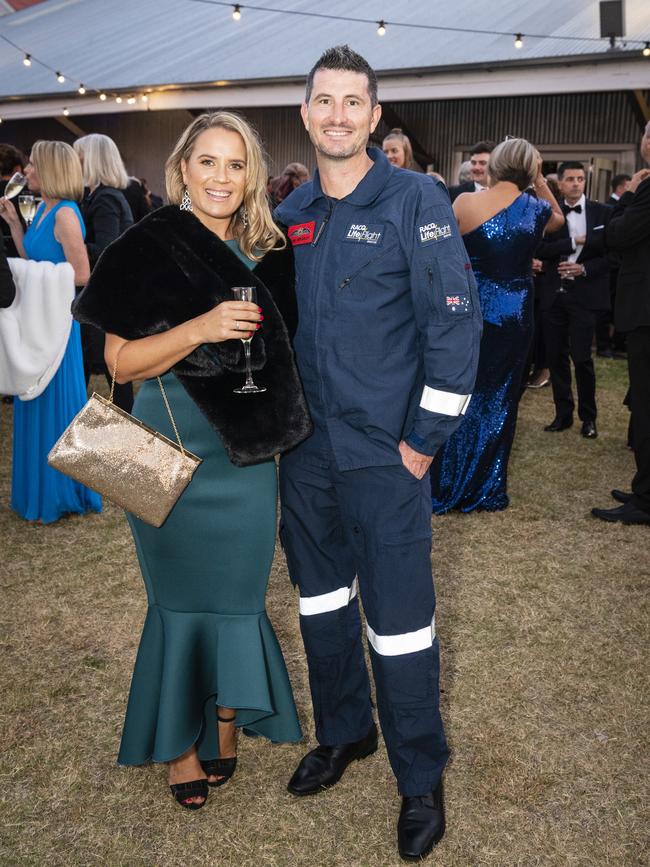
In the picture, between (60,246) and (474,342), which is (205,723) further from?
(60,246)

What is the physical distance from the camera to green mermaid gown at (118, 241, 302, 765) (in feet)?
7.84

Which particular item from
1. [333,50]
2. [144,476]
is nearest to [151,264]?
[144,476]

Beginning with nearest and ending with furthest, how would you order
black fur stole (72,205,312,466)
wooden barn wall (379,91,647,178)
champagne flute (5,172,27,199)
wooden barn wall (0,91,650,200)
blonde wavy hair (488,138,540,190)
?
1. black fur stole (72,205,312,466)
2. blonde wavy hair (488,138,540,190)
3. champagne flute (5,172,27,199)
4. wooden barn wall (379,91,647,178)
5. wooden barn wall (0,91,650,200)

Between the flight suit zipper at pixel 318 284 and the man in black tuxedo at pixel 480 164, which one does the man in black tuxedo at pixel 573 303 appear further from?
the flight suit zipper at pixel 318 284

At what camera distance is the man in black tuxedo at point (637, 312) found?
478 centimetres

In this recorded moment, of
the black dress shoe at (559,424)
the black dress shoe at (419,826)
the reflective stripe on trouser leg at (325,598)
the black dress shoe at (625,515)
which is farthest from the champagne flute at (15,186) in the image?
the black dress shoe at (559,424)

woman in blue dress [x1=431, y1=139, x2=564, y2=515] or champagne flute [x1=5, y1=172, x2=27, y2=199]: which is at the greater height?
champagne flute [x1=5, y1=172, x2=27, y2=199]

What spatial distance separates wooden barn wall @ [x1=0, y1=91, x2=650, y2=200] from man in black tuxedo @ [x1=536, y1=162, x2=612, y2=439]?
513cm

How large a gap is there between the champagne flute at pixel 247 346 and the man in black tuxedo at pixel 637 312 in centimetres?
330

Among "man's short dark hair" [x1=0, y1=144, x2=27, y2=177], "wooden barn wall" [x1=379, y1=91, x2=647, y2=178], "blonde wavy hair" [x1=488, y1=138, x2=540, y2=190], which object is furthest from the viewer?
"wooden barn wall" [x1=379, y1=91, x2=647, y2=178]

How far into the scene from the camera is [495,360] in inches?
195

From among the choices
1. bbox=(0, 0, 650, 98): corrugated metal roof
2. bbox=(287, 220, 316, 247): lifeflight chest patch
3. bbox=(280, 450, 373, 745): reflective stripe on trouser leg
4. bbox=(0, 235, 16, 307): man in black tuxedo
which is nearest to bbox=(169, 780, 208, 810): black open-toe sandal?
bbox=(280, 450, 373, 745): reflective stripe on trouser leg

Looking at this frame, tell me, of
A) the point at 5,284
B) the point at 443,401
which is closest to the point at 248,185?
the point at 443,401

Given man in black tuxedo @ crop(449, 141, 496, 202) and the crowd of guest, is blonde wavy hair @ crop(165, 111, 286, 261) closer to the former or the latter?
the crowd of guest
